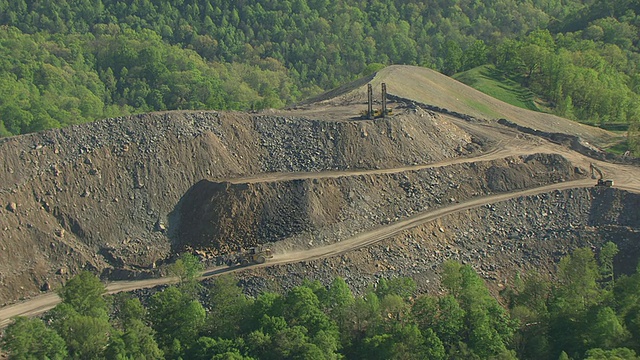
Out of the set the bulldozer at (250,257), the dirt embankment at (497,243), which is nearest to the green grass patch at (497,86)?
the dirt embankment at (497,243)

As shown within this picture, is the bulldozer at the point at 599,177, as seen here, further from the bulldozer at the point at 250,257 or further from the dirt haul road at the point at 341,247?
the bulldozer at the point at 250,257

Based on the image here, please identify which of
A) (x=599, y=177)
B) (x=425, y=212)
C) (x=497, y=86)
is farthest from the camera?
(x=497, y=86)

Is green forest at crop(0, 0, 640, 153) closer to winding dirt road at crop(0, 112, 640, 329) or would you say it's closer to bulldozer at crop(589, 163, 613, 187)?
winding dirt road at crop(0, 112, 640, 329)

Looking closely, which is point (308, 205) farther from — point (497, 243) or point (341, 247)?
point (497, 243)

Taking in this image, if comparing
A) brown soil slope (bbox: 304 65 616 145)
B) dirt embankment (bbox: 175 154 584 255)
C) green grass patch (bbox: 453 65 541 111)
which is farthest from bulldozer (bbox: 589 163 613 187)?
green grass patch (bbox: 453 65 541 111)

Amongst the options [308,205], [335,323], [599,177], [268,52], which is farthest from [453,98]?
[268,52]

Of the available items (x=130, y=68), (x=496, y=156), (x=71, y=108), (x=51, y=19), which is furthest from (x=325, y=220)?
(x=51, y=19)
